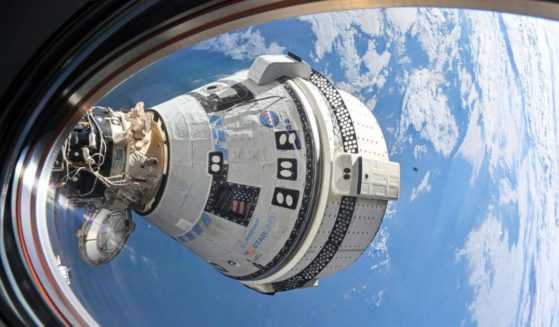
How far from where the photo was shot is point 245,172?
638cm

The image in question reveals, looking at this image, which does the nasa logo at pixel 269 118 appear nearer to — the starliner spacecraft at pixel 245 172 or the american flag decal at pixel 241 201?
the starliner spacecraft at pixel 245 172

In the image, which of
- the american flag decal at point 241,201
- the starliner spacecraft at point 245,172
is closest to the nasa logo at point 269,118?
the starliner spacecraft at point 245,172

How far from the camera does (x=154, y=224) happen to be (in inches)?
278

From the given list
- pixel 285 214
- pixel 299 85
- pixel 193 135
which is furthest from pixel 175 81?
pixel 285 214

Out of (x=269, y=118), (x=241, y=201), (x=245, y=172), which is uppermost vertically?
(x=269, y=118)

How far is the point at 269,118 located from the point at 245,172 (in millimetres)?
806

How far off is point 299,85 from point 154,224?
2.93 meters

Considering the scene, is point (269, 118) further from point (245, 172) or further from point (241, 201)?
point (241, 201)

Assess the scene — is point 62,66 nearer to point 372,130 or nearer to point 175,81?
point 175,81

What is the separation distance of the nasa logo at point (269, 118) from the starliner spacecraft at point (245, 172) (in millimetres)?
14

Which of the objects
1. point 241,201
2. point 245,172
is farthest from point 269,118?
A: point 241,201

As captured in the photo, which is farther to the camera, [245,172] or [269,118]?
[269,118]

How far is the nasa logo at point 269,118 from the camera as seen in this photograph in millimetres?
6457

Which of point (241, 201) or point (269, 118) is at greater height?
point (269, 118)
